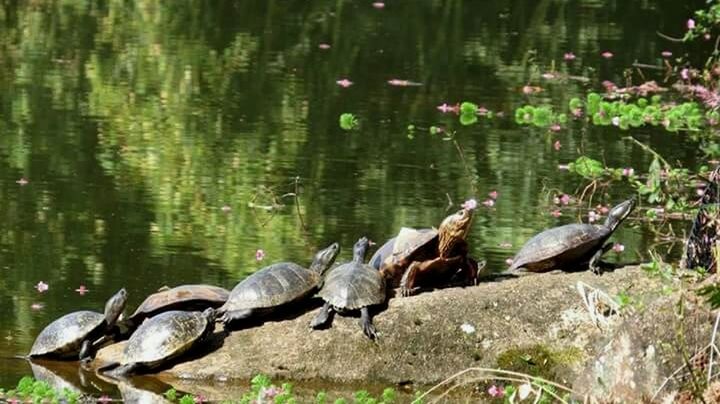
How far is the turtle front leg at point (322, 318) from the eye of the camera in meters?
7.33

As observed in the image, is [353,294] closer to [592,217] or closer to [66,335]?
[66,335]

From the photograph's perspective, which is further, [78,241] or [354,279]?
[78,241]

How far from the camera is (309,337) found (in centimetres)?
733

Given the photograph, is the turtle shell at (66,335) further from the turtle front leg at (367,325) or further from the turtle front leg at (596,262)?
the turtle front leg at (596,262)

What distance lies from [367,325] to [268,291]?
51 centimetres

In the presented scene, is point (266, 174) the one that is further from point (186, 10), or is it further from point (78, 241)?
point (186, 10)

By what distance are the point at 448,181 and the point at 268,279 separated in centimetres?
412

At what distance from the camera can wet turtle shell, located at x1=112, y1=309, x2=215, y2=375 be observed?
7.05m

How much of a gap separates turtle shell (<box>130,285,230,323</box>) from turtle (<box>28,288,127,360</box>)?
139mm

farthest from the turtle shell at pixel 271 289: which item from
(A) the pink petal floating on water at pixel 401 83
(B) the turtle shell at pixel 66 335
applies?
(A) the pink petal floating on water at pixel 401 83

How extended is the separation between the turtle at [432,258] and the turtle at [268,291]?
44cm

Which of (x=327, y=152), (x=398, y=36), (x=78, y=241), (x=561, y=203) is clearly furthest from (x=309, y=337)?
(x=398, y=36)

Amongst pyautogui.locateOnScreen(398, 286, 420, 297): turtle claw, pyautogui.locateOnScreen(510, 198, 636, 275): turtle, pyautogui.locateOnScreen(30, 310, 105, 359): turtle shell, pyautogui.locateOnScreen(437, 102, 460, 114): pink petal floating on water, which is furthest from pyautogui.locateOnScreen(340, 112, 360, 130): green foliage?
pyautogui.locateOnScreen(30, 310, 105, 359): turtle shell

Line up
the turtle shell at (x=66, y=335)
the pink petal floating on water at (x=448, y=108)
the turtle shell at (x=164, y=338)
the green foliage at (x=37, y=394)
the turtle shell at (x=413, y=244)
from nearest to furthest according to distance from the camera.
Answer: the green foliage at (x=37, y=394)
the turtle shell at (x=164, y=338)
the turtle shell at (x=66, y=335)
the turtle shell at (x=413, y=244)
the pink petal floating on water at (x=448, y=108)
